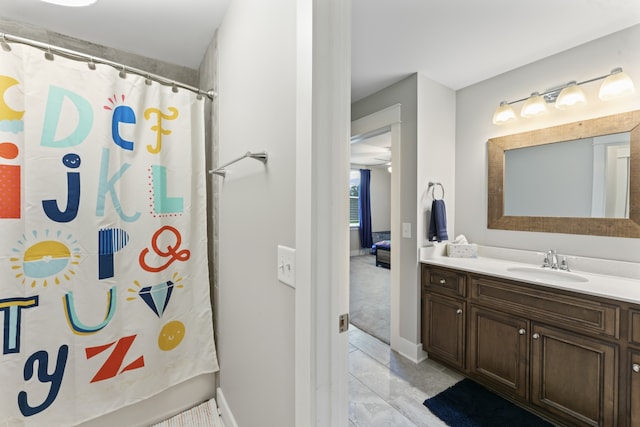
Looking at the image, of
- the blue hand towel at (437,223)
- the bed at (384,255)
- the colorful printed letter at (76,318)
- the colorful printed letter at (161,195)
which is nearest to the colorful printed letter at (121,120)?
the colorful printed letter at (161,195)

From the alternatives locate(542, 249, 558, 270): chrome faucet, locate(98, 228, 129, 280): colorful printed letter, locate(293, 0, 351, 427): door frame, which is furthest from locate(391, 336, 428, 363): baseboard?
locate(98, 228, 129, 280): colorful printed letter

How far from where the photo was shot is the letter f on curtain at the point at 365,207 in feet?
21.8

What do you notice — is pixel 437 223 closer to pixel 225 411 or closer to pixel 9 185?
pixel 225 411

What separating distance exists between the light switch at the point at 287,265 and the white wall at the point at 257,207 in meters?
0.03

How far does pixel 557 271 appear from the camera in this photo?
1756mm

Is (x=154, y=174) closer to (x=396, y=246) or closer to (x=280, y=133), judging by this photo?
(x=280, y=133)

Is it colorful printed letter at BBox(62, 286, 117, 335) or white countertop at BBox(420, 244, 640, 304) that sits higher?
white countertop at BBox(420, 244, 640, 304)

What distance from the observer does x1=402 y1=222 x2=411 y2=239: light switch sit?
225 cm

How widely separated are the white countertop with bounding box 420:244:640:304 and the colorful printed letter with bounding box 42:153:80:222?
90.3 inches

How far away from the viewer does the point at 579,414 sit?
1413 mm

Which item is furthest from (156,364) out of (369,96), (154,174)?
(369,96)

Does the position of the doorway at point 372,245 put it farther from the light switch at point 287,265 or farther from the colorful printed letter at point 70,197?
the colorful printed letter at point 70,197

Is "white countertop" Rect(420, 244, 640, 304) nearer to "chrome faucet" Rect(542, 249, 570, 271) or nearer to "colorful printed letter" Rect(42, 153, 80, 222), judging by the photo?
"chrome faucet" Rect(542, 249, 570, 271)

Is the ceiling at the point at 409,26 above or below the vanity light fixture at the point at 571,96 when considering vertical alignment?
above
